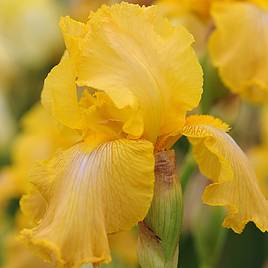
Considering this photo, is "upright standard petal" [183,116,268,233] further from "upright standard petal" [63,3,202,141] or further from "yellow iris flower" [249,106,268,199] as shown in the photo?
"yellow iris flower" [249,106,268,199]

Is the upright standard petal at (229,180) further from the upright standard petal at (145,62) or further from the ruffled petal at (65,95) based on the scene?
the ruffled petal at (65,95)

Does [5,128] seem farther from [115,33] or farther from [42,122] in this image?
[115,33]

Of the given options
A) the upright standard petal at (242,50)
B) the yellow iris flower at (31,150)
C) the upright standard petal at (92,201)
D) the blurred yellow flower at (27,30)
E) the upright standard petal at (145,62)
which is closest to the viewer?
the upright standard petal at (92,201)

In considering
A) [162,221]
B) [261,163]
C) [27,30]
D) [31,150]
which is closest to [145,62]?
[162,221]

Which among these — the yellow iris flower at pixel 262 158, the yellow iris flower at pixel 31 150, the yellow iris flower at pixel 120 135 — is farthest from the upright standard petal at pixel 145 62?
the yellow iris flower at pixel 262 158

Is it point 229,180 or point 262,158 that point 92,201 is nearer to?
point 229,180

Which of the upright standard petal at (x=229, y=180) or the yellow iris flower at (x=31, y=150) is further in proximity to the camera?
the yellow iris flower at (x=31, y=150)

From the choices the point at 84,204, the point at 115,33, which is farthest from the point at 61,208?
the point at 115,33
